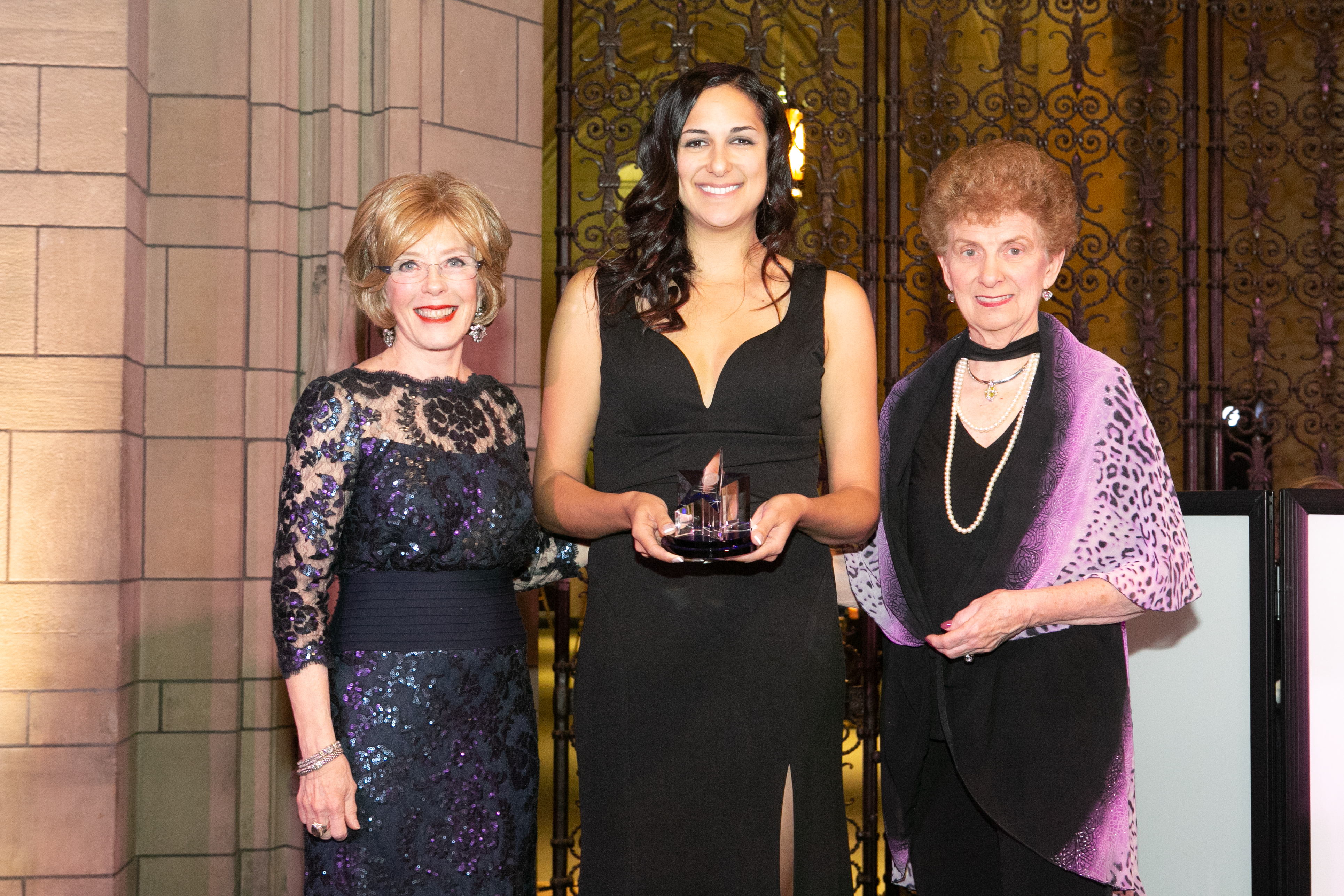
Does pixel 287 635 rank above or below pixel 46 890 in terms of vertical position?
above

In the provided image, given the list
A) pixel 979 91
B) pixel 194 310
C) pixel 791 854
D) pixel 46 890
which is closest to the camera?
pixel 791 854

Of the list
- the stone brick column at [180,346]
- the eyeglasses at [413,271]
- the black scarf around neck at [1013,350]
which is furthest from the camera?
the stone brick column at [180,346]

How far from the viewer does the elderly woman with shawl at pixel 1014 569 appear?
2.01 meters

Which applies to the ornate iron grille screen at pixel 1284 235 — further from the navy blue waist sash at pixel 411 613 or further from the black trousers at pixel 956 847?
the navy blue waist sash at pixel 411 613

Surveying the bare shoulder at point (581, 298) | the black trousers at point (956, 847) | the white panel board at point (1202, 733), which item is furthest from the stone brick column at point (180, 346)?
the white panel board at point (1202, 733)

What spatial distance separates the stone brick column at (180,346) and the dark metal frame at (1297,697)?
2.30 meters

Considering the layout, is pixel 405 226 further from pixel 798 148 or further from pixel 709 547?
pixel 798 148

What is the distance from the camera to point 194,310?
11.1 feet

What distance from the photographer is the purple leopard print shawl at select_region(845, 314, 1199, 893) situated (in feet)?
6.56

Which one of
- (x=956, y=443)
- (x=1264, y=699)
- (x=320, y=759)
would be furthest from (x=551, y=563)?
(x=1264, y=699)

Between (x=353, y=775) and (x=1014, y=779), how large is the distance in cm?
124

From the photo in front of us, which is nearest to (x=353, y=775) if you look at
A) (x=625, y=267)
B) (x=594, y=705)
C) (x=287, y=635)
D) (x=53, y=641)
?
(x=287, y=635)

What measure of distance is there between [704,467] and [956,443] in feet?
1.92

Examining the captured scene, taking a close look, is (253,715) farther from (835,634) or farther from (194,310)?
(835,634)
